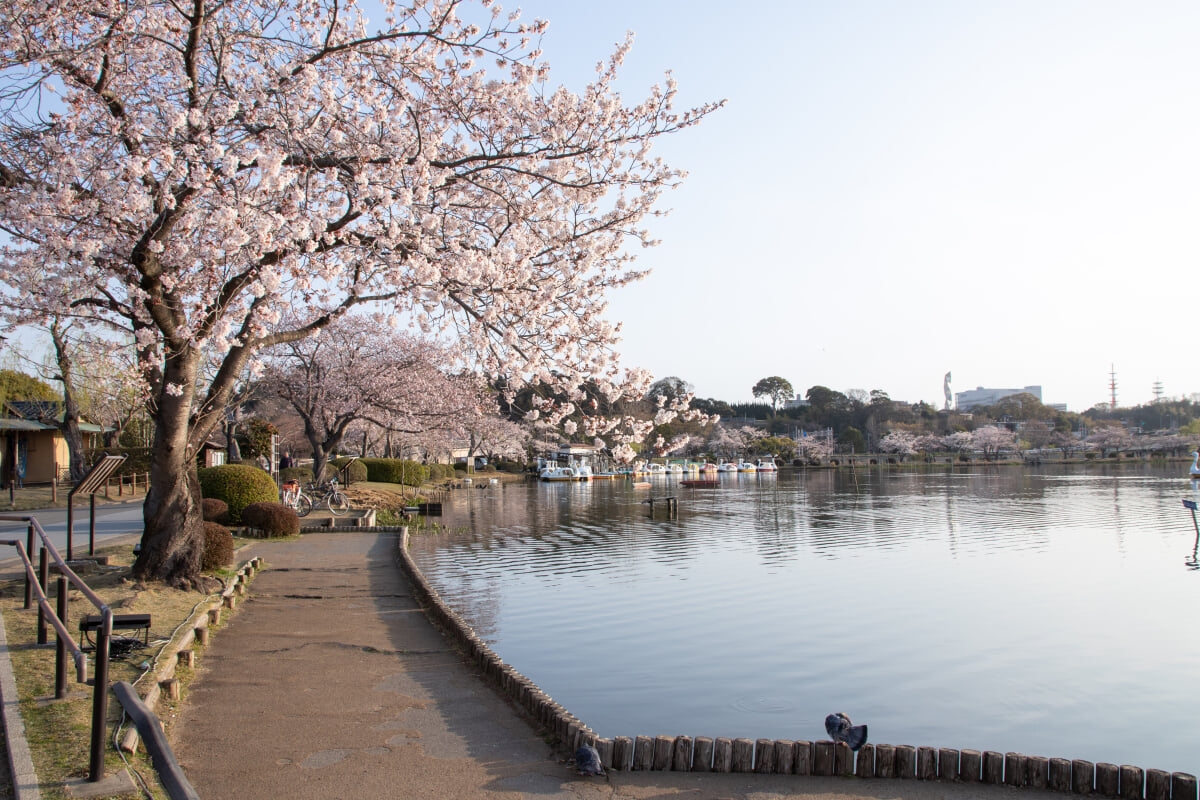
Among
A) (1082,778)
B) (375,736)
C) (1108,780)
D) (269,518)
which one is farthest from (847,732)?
(269,518)

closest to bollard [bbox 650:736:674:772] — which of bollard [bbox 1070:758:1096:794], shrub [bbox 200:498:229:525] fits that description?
bollard [bbox 1070:758:1096:794]

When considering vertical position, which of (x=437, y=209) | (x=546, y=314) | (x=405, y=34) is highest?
(x=405, y=34)

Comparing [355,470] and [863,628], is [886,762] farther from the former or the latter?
[355,470]

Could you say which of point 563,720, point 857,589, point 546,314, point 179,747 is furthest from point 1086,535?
point 179,747

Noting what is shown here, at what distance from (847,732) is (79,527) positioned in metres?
19.5

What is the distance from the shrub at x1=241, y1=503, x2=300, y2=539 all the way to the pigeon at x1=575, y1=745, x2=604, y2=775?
53.9 ft

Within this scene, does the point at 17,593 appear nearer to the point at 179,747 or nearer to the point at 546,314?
the point at 179,747

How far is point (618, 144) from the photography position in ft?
33.8

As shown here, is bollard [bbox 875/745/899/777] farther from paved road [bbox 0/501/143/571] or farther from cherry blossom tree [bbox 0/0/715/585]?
paved road [bbox 0/501/143/571]

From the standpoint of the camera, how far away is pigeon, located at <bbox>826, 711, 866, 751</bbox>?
6.02m

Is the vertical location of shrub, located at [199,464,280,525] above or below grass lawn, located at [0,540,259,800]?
above

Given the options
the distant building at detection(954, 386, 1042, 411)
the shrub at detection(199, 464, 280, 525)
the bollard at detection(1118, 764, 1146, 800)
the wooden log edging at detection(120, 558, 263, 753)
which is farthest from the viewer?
the distant building at detection(954, 386, 1042, 411)

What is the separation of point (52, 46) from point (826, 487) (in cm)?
5229

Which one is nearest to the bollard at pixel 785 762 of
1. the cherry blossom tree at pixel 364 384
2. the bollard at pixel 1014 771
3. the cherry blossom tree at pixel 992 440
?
the bollard at pixel 1014 771
